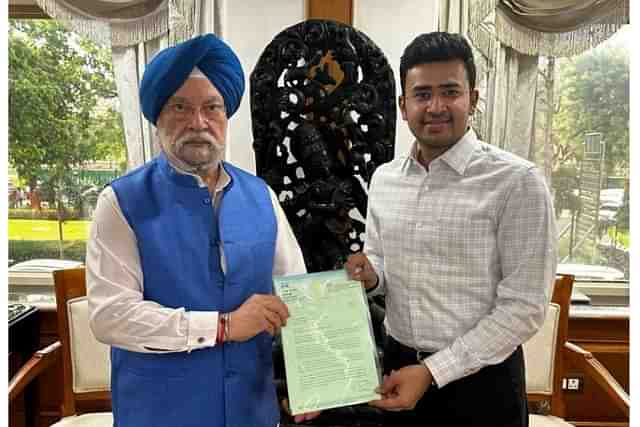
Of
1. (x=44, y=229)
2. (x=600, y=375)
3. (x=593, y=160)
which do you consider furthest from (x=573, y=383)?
(x=44, y=229)

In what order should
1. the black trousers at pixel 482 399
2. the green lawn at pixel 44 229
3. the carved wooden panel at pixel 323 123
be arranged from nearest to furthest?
the black trousers at pixel 482 399 < the carved wooden panel at pixel 323 123 < the green lawn at pixel 44 229

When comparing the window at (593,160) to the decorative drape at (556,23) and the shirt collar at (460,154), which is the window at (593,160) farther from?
the shirt collar at (460,154)

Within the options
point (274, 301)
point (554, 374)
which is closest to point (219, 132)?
point (274, 301)

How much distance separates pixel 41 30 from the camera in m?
2.84

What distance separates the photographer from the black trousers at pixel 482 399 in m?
1.39

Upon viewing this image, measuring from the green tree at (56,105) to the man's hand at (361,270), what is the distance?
1868 mm

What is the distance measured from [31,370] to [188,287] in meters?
1.11

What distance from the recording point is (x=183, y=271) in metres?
1.33

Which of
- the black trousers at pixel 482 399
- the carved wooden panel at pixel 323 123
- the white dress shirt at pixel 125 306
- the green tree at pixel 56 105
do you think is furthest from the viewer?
the green tree at pixel 56 105

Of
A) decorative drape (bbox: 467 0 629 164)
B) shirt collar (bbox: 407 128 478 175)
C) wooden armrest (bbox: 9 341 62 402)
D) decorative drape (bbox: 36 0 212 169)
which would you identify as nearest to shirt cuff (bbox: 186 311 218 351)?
shirt collar (bbox: 407 128 478 175)

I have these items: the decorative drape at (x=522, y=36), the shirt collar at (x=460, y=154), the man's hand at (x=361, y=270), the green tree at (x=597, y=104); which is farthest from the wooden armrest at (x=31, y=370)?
the green tree at (x=597, y=104)

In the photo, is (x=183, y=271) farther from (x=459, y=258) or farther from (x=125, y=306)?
(x=459, y=258)

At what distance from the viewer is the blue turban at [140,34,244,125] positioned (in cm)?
132

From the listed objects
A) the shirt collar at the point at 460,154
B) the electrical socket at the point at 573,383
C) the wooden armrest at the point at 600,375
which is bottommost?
the electrical socket at the point at 573,383
